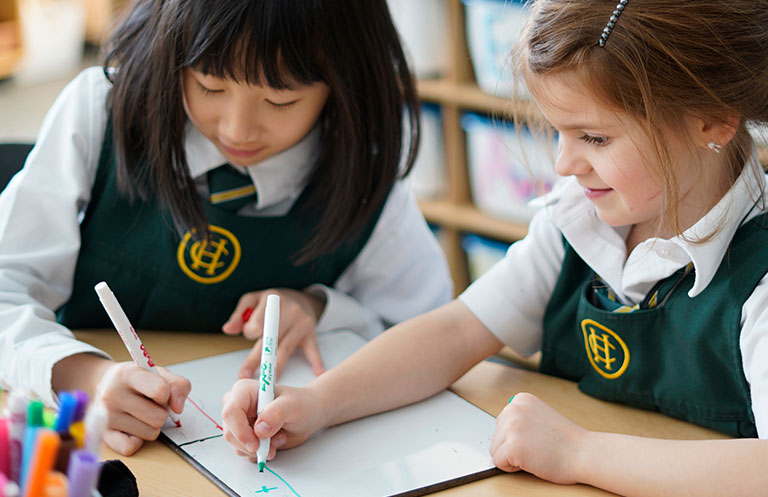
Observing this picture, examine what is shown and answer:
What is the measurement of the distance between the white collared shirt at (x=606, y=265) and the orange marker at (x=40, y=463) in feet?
1.89

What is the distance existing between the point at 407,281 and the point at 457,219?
3.59 ft

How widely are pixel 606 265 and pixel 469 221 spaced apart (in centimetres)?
135

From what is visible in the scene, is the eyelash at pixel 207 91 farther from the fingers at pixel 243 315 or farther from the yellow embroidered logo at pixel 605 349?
the yellow embroidered logo at pixel 605 349

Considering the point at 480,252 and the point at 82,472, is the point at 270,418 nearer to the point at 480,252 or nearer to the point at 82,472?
the point at 82,472

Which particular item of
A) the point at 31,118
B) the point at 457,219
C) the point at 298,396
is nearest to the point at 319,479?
the point at 298,396

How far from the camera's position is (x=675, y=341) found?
2.92 ft

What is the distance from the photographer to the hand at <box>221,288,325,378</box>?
3.26 feet

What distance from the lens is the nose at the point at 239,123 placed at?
976mm

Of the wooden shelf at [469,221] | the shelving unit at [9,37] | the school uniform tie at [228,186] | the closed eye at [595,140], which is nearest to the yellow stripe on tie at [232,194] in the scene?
the school uniform tie at [228,186]

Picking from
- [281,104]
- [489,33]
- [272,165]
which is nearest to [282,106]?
[281,104]

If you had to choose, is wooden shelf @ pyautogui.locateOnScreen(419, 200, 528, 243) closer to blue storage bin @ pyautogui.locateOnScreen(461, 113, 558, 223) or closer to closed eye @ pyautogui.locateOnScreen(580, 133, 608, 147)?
blue storage bin @ pyautogui.locateOnScreen(461, 113, 558, 223)

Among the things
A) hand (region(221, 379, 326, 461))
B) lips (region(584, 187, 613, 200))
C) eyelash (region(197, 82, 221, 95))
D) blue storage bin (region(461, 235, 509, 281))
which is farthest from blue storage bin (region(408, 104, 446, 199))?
hand (region(221, 379, 326, 461))

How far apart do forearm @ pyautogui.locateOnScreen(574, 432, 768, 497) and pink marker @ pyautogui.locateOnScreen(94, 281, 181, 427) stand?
389 millimetres

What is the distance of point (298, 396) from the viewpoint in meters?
0.83
